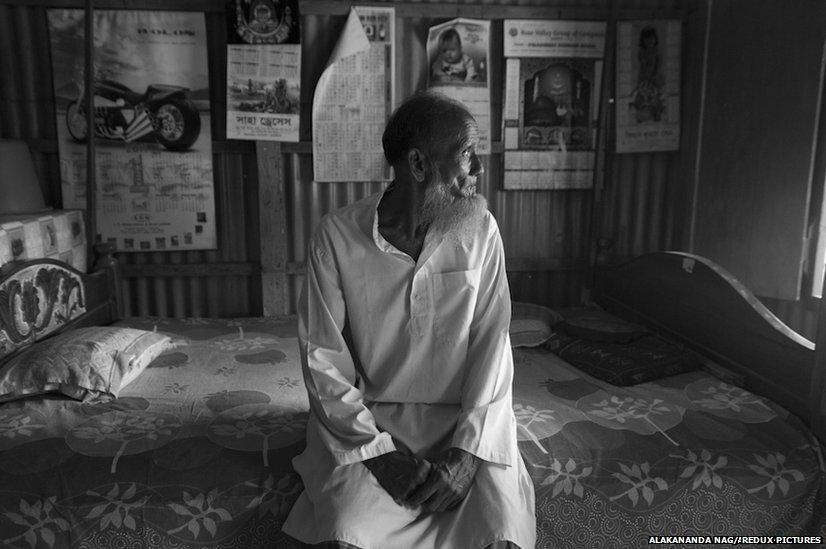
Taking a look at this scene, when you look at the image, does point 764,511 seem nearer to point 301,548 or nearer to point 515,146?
point 301,548

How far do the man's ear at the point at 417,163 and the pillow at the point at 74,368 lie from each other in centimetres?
146

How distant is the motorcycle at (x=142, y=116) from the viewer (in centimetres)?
358

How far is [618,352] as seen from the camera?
9.09 ft

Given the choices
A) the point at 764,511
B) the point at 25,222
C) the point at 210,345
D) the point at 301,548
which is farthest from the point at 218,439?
the point at 764,511

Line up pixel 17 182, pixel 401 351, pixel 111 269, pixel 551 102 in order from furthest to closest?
pixel 551 102
pixel 111 269
pixel 17 182
pixel 401 351

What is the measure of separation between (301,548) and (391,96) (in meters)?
2.68

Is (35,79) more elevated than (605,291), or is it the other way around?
(35,79)

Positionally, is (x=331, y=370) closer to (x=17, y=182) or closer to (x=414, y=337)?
(x=414, y=337)

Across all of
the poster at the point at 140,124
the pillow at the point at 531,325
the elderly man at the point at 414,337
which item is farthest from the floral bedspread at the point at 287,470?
the poster at the point at 140,124

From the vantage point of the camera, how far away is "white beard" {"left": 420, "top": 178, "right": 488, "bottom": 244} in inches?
74.1

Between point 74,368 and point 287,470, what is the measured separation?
3.29 feet

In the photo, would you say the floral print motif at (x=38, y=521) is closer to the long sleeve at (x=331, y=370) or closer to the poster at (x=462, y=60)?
the long sleeve at (x=331, y=370)

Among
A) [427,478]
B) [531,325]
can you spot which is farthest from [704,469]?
[531,325]

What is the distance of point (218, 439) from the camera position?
208 centimetres
